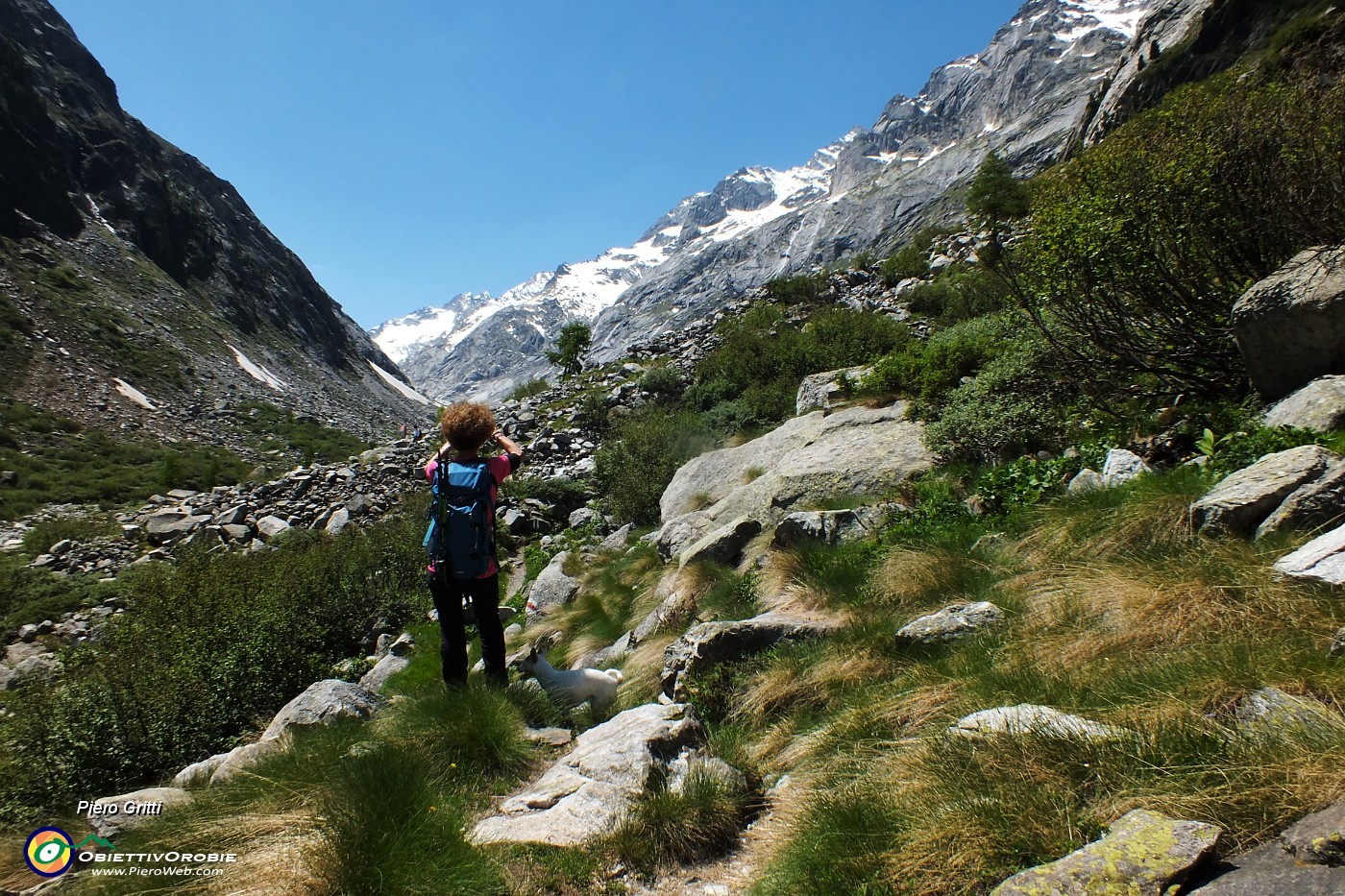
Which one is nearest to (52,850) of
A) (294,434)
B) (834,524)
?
(834,524)

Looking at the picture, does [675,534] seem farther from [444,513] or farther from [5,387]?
[5,387]

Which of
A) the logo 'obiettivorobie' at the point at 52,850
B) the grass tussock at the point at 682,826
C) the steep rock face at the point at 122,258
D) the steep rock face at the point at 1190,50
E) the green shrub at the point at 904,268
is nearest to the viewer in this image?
the logo 'obiettivorobie' at the point at 52,850

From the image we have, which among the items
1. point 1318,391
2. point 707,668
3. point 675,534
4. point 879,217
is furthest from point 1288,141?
point 879,217

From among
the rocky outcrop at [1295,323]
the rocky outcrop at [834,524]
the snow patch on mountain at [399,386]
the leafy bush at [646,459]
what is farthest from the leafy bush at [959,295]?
the snow patch on mountain at [399,386]

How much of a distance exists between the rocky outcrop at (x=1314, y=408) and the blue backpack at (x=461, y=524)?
5.95 m

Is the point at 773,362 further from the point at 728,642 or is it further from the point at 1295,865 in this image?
the point at 1295,865

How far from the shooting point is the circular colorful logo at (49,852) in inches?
120

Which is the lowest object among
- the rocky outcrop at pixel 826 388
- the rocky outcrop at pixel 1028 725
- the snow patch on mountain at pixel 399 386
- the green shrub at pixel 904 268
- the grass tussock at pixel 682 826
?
the grass tussock at pixel 682 826

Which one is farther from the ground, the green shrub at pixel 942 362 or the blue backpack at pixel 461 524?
the green shrub at pixel 942 362

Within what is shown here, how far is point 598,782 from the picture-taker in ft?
12.0

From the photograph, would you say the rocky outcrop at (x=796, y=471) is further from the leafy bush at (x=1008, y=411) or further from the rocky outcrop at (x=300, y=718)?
the rocky outcrop at (x=300, y=718)

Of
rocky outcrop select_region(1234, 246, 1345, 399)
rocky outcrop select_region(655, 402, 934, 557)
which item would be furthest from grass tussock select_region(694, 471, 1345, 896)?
rocky outcrop select_region(655, 402, 934, 557)

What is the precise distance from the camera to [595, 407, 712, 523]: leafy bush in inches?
499

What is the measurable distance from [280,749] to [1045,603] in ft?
16.4
